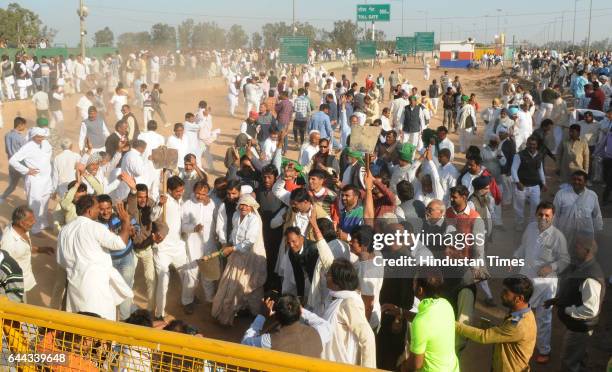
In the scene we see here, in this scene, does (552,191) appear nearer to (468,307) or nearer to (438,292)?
(468,307)

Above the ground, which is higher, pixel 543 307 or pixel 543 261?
pixel 543 261

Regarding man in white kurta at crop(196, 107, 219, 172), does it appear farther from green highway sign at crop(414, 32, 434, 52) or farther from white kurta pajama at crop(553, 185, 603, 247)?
green highway sign at crop(414, 32, 434, 52)

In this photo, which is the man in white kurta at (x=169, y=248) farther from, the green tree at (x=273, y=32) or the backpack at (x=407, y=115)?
the green tree at (x=273, y=32)

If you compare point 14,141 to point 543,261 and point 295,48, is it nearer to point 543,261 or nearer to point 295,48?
point 543,261

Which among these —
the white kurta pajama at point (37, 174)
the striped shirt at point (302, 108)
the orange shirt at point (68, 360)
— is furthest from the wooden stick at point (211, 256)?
the striped shirt at point (302, 108)

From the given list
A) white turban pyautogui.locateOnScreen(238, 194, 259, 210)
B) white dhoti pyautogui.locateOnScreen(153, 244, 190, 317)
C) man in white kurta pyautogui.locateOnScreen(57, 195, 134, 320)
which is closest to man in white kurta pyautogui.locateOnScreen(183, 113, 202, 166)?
white dhoti pyautogui.locateOnScreen(153, 244, 190, 317)

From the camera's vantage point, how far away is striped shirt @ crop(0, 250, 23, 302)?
5052 millimetres

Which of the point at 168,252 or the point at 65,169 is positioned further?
the point at 65,169

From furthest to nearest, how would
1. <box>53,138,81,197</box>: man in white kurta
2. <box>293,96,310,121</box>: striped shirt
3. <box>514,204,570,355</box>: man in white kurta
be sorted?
<box>293,96,310,121</box>: striped shirt, <box>53,138,81,197</box>: man in white kurta, <box>514,204,570,355</box>: man in white kurta

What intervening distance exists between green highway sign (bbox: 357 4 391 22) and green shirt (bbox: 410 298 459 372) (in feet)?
143

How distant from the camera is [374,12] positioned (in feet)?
150

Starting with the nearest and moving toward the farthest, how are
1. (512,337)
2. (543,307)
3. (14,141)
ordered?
(512,337)
(543,307)
(14,141)

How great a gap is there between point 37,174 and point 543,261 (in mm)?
7403

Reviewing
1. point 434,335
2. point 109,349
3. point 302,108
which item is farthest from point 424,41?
point 109,349
